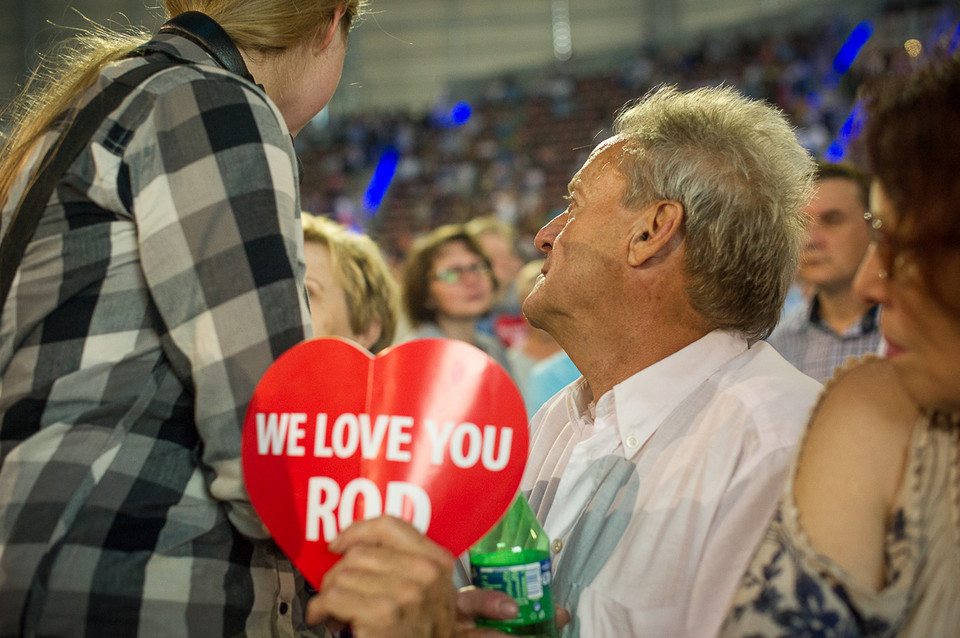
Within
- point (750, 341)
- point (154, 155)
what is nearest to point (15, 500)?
point (154, 155)

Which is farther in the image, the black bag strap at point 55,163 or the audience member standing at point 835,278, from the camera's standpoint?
the audience member standing at point 835,278

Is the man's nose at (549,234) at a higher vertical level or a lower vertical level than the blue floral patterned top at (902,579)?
higher

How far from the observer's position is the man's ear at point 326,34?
1089mm

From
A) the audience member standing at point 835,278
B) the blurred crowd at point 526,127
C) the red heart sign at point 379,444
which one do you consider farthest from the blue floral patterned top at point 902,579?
the blurred crowd at point 526,127

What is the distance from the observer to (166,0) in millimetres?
1136

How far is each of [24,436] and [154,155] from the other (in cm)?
34

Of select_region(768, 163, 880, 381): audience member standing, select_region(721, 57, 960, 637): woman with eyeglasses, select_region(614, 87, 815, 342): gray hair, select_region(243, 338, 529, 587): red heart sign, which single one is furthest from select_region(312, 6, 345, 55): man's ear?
select_region(768, 163, 880, 381): audience member standing

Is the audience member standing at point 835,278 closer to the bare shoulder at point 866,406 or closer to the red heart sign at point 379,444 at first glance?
the bare shoulder at point 866,406

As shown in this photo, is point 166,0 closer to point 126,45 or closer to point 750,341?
point 126,45

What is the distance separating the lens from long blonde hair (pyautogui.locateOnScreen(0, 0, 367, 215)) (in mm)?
975

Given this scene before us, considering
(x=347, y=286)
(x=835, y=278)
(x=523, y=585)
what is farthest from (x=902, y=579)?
(x=835, y=278)

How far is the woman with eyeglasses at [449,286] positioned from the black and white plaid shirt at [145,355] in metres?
2.79

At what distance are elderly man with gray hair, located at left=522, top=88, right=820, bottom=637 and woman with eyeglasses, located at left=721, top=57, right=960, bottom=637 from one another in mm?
312

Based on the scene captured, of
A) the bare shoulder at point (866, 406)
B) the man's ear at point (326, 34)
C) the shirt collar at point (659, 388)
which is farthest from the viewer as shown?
the shirt collar at point (659, 388)
